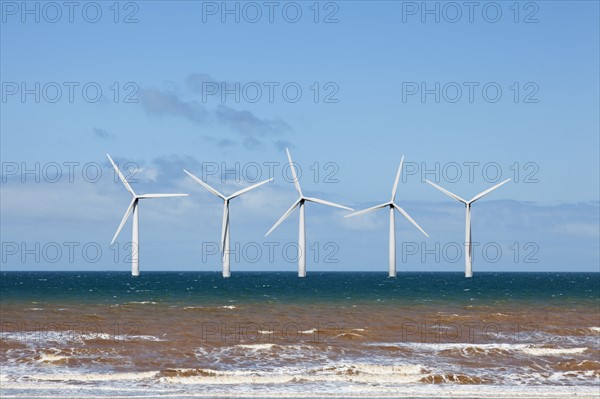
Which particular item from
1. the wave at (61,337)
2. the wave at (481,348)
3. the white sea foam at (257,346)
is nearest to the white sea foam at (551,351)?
the wave at (481,348)

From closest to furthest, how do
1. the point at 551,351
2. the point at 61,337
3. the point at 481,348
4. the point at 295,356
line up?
the point at 295,356 → the point at 481,348 → the point at 551,351 → the point at 61,337

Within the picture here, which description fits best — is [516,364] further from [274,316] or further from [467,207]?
[467,207]

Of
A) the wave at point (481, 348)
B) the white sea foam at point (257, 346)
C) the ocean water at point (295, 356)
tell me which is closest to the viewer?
the ocean water at point (295, 356)

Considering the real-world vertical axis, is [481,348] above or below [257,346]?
below

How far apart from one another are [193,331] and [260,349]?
356 inches

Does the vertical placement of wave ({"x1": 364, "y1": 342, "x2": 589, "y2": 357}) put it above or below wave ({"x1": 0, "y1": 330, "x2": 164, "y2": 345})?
below

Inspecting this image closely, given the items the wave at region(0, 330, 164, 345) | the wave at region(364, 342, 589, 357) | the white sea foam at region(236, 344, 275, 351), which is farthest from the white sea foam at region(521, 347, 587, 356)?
the wave at region(0, 330, 164, 345)

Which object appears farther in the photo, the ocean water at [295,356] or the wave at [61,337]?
the wave at [61,337]

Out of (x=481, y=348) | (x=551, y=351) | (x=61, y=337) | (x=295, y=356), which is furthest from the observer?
(x=61, y=337)

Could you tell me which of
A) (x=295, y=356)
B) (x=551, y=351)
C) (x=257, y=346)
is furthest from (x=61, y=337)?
(x=551, y=351)

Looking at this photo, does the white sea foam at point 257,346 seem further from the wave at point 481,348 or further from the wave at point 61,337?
the wave at point 481,348

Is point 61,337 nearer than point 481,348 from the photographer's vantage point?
No

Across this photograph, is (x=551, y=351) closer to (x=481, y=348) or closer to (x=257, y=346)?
(x=481, y=348)

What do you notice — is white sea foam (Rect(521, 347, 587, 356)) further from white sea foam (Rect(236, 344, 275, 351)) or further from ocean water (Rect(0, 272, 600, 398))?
white sea foam (Rect(236, 344, 275, 351))
